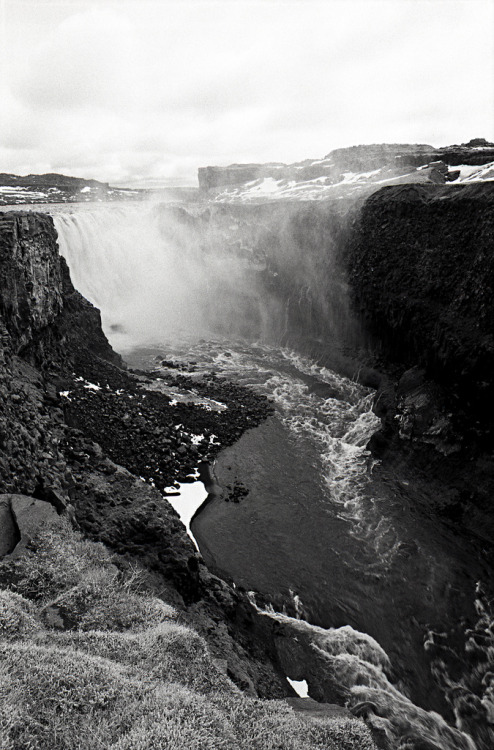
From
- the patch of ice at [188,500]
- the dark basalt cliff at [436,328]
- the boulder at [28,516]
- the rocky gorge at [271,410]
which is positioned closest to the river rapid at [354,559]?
the rocky gorge at [271,410]

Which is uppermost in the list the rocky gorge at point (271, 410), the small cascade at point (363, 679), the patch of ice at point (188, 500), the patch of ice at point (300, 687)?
the rocky gorge at point (271, 410)

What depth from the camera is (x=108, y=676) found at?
8297 millimetres

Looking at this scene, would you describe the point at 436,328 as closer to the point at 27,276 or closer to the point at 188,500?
the point at 188,500

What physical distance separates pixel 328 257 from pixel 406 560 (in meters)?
27.7

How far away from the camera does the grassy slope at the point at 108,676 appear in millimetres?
7340

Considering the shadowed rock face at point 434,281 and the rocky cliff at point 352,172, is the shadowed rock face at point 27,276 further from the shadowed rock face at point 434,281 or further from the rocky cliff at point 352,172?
the rocky cliff at point 352,172

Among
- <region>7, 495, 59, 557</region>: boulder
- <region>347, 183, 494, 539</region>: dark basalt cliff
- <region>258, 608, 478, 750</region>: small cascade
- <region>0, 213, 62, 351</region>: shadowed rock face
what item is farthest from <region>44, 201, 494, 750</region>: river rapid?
<region>0, 213, 62, 351</region>: shadowed rock face

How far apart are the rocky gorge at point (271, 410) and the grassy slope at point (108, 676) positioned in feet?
1.21

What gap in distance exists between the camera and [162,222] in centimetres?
5591

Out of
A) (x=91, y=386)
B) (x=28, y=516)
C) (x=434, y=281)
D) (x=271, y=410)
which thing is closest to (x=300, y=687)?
(x=28, y=516)

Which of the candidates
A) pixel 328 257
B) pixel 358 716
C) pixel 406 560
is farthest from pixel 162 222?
pixel 358 716

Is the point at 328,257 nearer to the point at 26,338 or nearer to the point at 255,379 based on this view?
the point at 255,379

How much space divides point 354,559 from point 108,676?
11801 millimetres

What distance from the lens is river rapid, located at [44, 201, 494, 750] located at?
13.0 m
